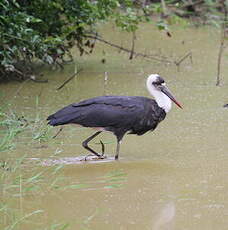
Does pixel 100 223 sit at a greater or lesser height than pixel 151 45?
lesser

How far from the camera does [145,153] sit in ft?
21.6

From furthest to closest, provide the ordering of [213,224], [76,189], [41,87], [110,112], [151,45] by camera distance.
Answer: [151,45] < [41,87] < [110,112] < [76,189] < [213,224]

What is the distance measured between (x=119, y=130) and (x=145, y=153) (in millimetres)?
303

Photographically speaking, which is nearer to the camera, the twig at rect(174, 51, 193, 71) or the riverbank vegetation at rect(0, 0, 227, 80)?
the riverbank vegetation at rect(0, 0, 227, 80)

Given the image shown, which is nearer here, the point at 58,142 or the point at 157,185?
the point at 157,185

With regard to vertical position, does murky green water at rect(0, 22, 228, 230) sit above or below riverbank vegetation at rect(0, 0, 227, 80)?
below

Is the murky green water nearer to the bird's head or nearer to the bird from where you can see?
the bird

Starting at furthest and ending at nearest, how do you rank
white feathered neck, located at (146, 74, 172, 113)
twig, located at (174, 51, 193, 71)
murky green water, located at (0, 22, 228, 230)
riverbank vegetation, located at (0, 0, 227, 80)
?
1. twig, located at (174, 51, 193, 71)
2. riverbank vegetation, located at (0, 0, 227, 80)
3. white feathered neck, located at (146, 74, 172, 113)
4. murky green water, located at (0, 22, 228, 230)

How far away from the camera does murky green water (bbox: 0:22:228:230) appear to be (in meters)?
4.96

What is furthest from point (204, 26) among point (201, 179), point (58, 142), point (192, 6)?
point (201, 179)

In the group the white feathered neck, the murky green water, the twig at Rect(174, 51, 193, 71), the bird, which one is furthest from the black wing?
the twig at Rect(174, 51, 193, 71)

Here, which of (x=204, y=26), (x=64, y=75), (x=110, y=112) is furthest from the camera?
(x=204, y=26)

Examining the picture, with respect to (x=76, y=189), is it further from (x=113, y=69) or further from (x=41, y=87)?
(x=113, y=69)

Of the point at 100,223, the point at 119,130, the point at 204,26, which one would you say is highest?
the point at 204,26
